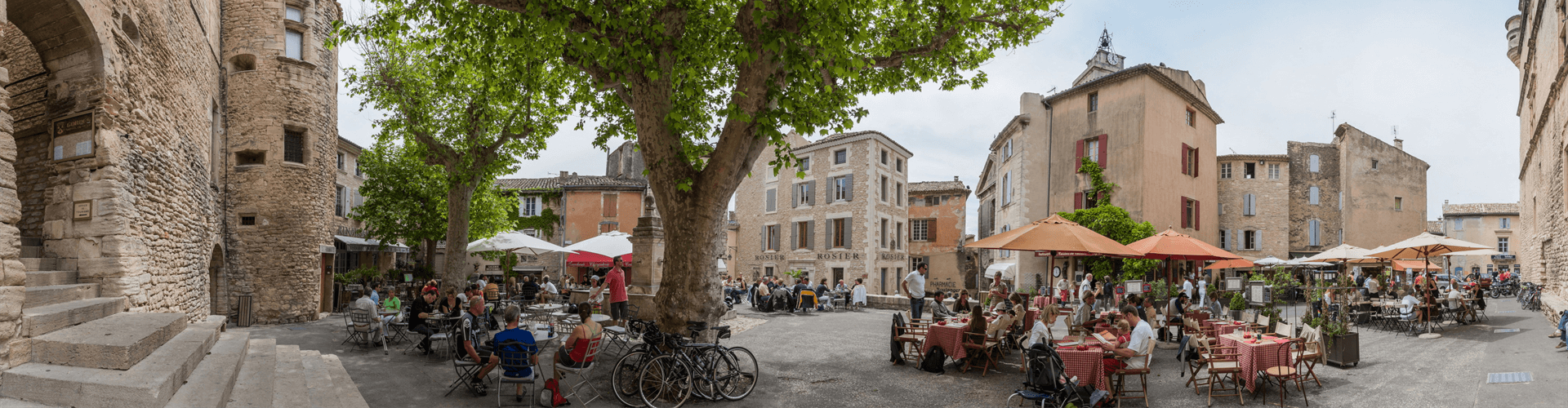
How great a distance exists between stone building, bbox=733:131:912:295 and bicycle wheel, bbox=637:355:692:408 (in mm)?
23823

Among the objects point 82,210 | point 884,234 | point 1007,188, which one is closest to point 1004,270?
point 1007,188

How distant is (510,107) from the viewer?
50.6 ft

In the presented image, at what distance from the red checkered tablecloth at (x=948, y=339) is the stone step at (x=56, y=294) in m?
8.10

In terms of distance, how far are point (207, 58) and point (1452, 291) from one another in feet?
74.5

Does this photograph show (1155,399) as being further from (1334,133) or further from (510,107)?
(1334,133)

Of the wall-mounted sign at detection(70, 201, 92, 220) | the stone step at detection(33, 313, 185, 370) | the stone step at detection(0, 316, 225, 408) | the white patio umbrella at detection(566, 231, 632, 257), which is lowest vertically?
the stone step at detection(0, 316, 225, 408)

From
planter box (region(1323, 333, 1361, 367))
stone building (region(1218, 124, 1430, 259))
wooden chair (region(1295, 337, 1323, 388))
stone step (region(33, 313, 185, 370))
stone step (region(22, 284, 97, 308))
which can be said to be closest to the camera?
stone step (region(33, 313, 185, 370))

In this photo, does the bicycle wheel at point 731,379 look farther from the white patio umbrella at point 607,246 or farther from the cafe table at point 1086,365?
the white patio umbrella at point 607,246

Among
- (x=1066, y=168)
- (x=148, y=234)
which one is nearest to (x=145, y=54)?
(x=148, y=234)

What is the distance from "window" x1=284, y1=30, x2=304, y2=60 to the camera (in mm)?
15852

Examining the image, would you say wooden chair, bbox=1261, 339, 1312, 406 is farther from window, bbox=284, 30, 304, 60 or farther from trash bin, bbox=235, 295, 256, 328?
window, bbox=284, 30, 304, 60

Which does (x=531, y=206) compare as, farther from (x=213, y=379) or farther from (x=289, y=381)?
(x=213, y=379)

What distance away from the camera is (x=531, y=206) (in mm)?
37438

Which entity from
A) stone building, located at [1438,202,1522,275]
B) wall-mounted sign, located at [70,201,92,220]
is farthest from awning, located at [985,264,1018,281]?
stone building, located at [1438,202,1522,275]
